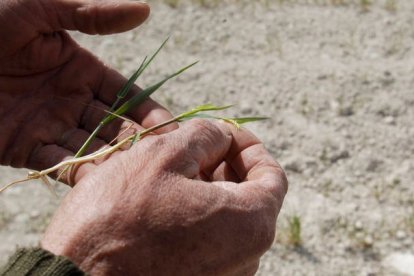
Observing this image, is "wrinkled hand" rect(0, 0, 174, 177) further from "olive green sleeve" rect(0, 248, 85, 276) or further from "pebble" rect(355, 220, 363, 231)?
"pebble" rect(355, 220, 363, 231)

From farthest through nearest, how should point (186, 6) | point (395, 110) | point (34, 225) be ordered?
point (186, 6)
point (395, 110)
point (34, 225)

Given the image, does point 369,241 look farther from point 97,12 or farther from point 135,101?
point 97,12

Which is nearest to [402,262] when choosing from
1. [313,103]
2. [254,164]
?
[313,103]

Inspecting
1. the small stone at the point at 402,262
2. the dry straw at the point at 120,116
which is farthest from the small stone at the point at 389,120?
the dry straw at the point at 120,116

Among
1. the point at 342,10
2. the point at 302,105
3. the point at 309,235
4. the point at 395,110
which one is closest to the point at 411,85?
the point at 395,110

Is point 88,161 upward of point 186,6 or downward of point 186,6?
upward

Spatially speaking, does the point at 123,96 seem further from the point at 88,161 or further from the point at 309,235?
the point at 309,235

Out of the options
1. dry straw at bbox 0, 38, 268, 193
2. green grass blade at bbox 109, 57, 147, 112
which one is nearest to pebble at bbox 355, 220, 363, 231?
dry straw at bbox 0, 38, 268, 193
